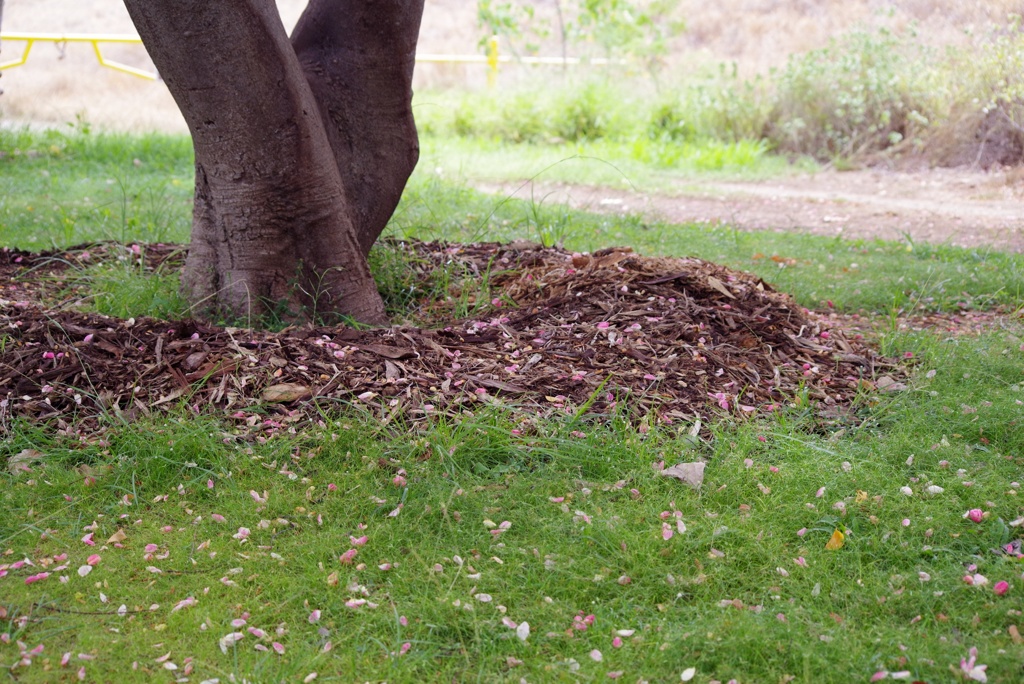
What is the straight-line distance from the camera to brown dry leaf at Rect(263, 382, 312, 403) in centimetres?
325

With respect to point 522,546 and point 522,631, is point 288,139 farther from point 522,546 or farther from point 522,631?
point 522,631

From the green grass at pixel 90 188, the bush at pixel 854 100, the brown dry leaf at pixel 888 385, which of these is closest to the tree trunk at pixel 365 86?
the green grass at pixel 90 188

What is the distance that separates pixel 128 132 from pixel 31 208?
12.9 ft

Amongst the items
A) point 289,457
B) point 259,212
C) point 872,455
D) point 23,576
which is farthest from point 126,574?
point 872,455

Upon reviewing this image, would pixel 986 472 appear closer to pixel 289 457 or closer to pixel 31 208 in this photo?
pixel 289 457

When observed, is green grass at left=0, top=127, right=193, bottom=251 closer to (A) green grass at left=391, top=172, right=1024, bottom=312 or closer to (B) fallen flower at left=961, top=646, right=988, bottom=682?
(A) green grass at left=391, top=172, right=1024, bottom=312

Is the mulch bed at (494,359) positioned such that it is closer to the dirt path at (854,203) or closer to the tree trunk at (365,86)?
the tree trunk at (365,86)

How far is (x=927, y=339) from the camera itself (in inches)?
160

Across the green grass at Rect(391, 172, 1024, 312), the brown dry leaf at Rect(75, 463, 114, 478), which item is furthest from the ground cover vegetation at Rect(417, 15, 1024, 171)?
the brown dry leaf at Rect(75, 463, 114, 478)

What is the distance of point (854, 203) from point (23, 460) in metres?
7.24

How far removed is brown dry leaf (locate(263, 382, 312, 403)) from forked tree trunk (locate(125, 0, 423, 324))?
797 mm

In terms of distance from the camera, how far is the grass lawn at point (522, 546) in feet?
7.38

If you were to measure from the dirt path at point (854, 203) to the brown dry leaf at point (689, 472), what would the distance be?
4053 mm

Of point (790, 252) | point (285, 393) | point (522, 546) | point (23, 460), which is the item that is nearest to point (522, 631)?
point (522, 546)
